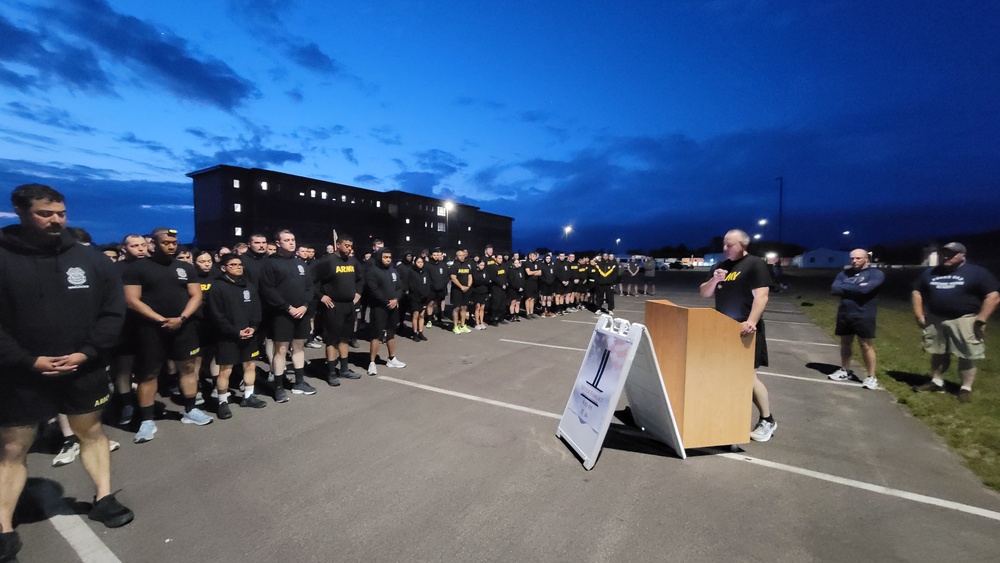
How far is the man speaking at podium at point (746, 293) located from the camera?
398 centimetres

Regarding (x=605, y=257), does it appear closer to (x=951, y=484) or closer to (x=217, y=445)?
(x=951, y=484)

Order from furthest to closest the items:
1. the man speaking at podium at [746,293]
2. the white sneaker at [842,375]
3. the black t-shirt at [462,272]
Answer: the black t-shirt at [462,272] → the white sneaker at [842,375] → the man speaking at podium at [746,293]

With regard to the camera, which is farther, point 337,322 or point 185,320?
point 337,322

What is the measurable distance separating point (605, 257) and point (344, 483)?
12583 millimetres

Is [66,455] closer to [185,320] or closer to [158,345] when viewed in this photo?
[158,345]

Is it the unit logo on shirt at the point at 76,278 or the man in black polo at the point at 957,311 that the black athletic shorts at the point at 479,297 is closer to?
the man in black polo at the point at 957,311

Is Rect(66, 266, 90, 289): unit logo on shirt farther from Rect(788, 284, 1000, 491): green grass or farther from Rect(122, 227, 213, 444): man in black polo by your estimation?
Rect(788, 284, 1000, 491): green grass

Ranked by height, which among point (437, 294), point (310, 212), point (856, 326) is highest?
point (310, 212)

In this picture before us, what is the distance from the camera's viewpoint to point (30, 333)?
8.91 ft

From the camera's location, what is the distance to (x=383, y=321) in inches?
276

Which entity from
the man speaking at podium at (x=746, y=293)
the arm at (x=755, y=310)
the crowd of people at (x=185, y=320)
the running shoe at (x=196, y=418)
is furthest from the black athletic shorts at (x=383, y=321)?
the arm at (x=755, y=310)

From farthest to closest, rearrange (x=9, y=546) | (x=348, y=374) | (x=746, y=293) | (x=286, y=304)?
(x=348, y=374) → (x=286, y=304) → (x=746, y=293) → (x=9, y=546)

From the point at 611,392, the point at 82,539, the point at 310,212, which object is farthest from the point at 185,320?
the point at 310,212

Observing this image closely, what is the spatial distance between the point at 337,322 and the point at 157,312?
226 centimetres
